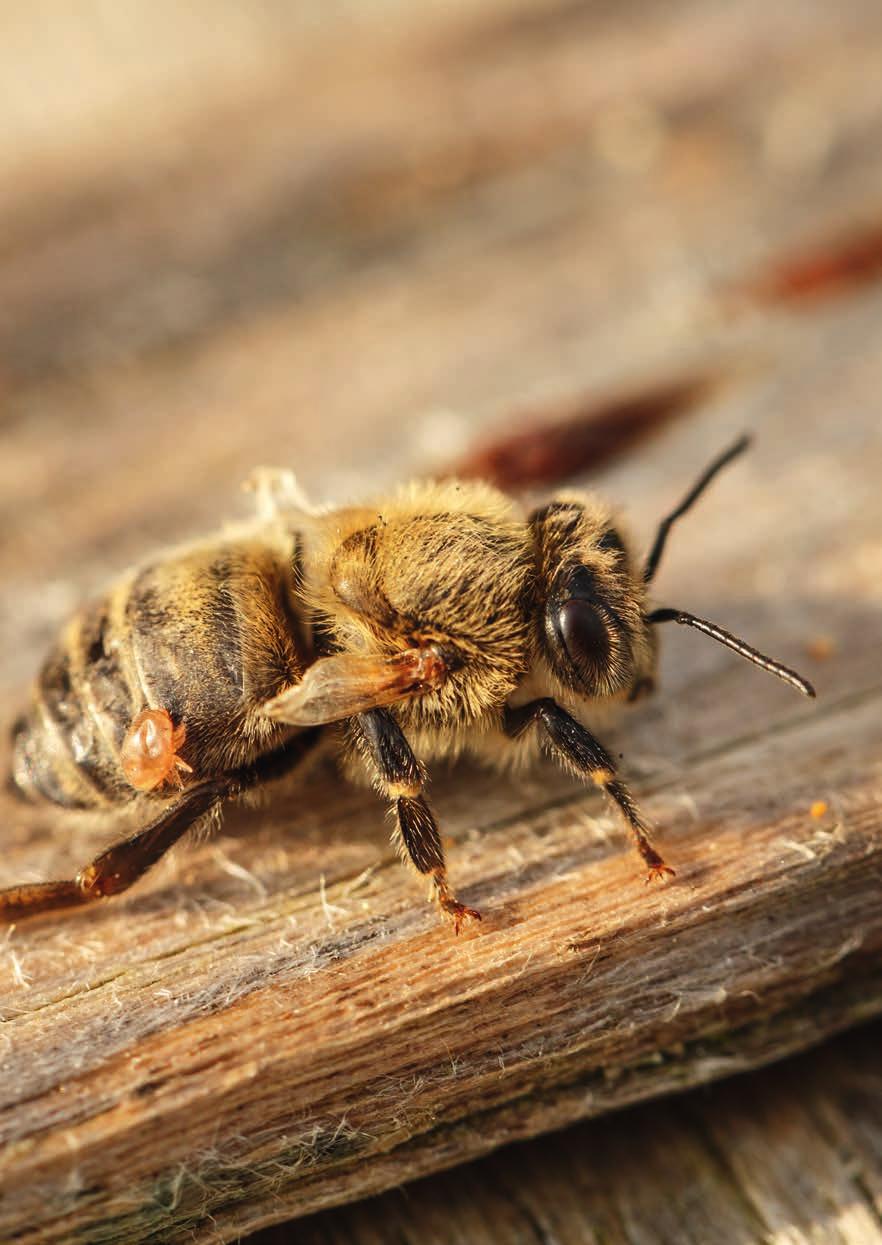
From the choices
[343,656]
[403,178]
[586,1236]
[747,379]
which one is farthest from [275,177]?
[586,1236]

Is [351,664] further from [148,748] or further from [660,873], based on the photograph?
[660,873]

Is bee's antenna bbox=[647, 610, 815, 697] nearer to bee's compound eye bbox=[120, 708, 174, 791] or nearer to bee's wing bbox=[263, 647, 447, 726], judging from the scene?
bee's wing bbox=[263, 647, 447, 726]

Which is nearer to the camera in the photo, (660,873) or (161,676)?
(660,873)

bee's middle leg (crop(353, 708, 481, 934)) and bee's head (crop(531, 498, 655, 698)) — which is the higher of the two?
bee's head (crop(531, 498, 655, 698))

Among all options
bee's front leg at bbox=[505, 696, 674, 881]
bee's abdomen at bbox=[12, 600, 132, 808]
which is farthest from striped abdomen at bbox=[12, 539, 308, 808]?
bee's front leg at bbox=[505, 696, 674, 881]

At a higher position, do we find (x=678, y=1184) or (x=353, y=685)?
(x=353, y=685)

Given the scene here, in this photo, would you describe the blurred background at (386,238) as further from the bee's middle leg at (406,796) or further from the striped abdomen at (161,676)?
the bee's middle leg at (406,796)

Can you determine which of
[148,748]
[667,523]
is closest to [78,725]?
[148,748]

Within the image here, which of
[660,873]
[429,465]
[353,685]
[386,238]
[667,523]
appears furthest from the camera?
[386,238]
